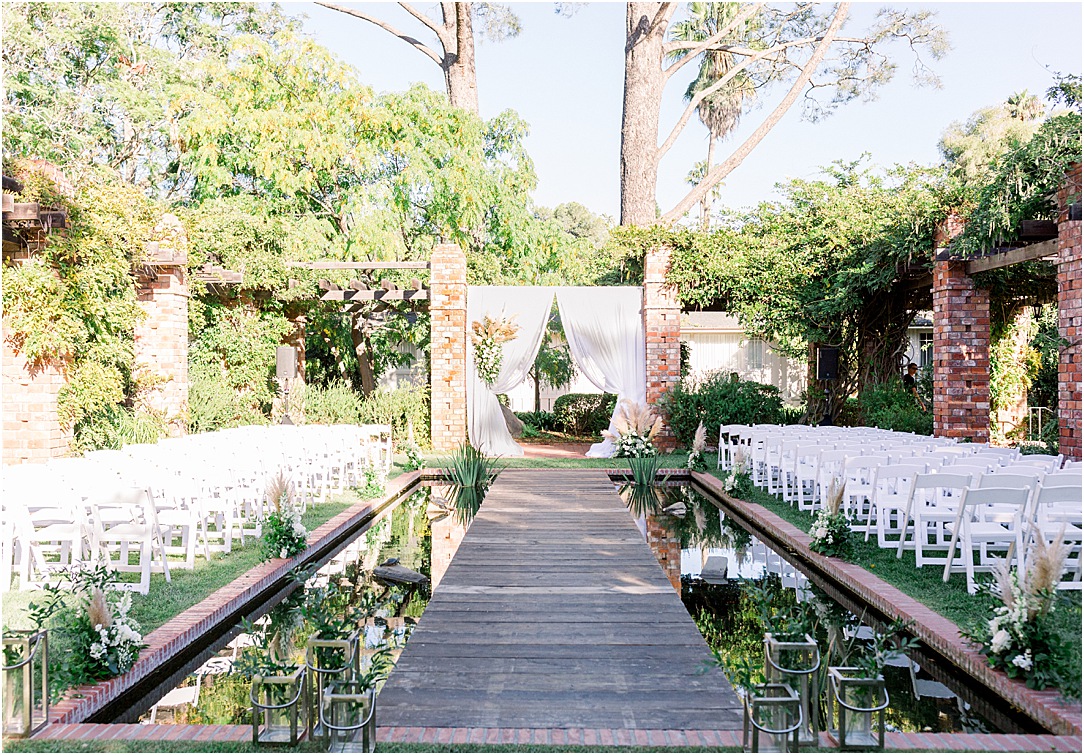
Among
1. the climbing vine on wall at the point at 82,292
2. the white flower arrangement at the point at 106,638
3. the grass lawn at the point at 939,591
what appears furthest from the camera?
the climbing vine on wall at the point at 82,292

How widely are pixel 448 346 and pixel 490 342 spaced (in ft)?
2.30

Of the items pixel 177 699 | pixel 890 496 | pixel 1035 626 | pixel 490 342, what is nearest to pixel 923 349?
pixel 490 342

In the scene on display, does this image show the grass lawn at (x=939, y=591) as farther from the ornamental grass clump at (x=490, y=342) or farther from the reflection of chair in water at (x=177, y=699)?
the ornamental grass clump at (x=490, y=342)

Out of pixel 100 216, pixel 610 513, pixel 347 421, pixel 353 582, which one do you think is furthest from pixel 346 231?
pixel 353 582

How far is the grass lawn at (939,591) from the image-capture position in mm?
4656

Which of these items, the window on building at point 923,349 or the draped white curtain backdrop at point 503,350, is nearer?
the draped white curtain backdrop at point 503,350

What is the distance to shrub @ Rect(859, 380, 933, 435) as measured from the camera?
13.0 meters

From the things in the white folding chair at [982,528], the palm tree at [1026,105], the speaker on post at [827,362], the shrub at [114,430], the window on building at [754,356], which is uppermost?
the palm tree at [1026,105]

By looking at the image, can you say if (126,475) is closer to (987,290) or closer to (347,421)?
(347,421)

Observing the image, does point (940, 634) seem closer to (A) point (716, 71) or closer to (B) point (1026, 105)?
(A) point (716, 71)

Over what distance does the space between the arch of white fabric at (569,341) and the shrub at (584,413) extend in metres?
3.63

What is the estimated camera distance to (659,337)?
48.0ft

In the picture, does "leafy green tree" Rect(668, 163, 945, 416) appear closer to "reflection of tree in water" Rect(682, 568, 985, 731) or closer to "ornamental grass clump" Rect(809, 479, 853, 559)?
"ornamental grass clump" Rect(809, 479, 853, 559)

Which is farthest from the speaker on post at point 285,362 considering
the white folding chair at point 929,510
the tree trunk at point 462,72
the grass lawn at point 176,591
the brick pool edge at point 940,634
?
the white folding chair at point 929,510
